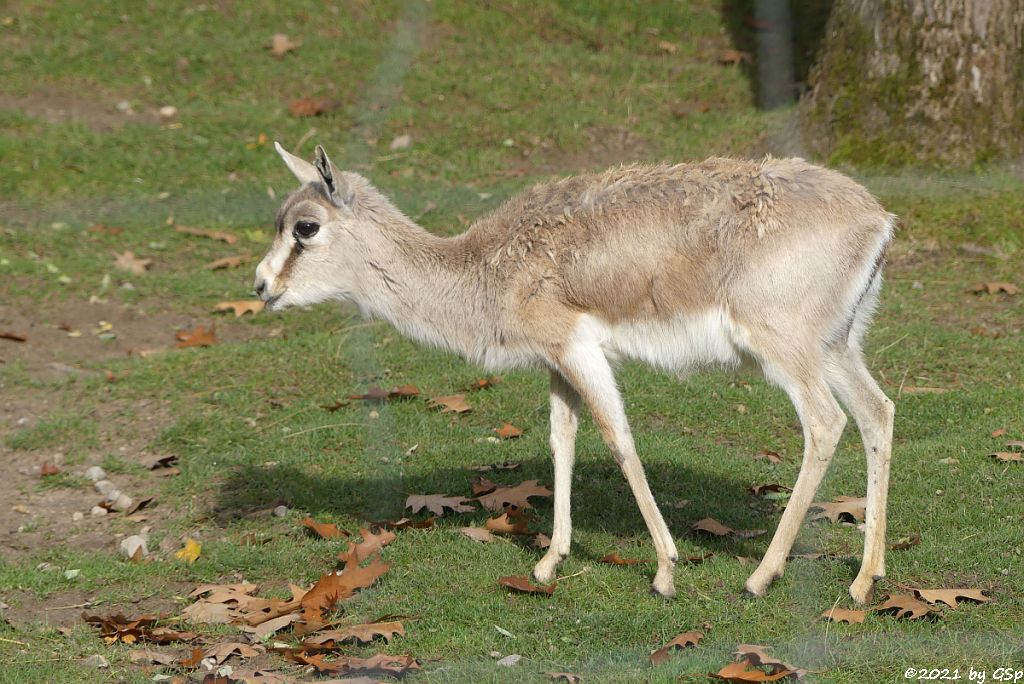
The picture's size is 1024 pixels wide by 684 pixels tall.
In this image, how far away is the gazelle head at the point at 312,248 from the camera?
7.08 meters

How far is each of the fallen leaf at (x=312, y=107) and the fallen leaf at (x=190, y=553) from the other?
7669 millimetres

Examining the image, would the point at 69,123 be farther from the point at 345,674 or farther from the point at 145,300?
the point at 345,674

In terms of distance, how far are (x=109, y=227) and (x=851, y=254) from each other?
8.22 m

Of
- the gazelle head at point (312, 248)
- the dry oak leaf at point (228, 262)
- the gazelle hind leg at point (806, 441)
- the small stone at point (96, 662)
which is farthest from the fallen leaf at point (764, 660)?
the dry oak leaf at point (228, 262)

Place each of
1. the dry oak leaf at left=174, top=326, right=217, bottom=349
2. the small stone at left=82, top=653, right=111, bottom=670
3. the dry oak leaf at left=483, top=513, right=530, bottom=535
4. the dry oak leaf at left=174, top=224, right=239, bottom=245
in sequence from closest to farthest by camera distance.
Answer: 1. the small stone at left=82, top=653, right=111, bottom=670
2. the dry oak leaf at left=483, top=513, right=530, bottom=535
3. the dry oak leaf at left=174, top=326, right=217, bottom=349
4. the dry oak leaf at left=174, top=224, right=239, bottom=245

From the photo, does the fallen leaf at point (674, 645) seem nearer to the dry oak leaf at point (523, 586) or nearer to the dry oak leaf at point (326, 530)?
the dry oak leaf at point (523, 586)

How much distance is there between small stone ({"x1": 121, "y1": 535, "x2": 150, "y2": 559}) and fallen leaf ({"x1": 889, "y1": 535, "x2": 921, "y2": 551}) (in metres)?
4.12

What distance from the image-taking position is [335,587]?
21.0 feet

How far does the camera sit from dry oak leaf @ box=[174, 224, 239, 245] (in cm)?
1207

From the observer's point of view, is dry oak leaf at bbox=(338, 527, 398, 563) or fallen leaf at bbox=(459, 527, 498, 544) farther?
fallen leaf at bbox=(459, 527, 498, 544)

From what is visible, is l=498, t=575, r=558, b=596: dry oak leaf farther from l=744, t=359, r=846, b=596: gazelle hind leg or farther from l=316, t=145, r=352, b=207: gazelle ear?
l=316, t=145, r=352, b=207: gazelle ear

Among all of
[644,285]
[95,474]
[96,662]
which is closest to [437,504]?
[644,285]

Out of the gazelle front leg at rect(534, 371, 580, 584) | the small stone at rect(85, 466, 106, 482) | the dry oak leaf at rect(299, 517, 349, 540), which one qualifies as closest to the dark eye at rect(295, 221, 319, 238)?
the gazelle front leg at rect(534, 371, 580, 584)

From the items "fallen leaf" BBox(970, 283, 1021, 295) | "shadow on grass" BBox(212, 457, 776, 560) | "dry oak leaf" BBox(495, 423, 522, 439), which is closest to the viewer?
"shadow on grass" BBox(212, 457, 776, 560)
